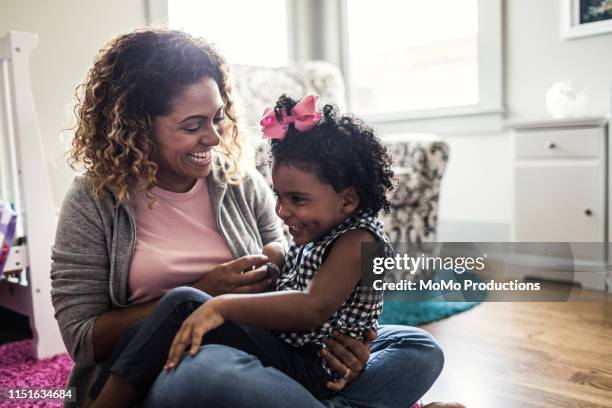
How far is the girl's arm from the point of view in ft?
2.98

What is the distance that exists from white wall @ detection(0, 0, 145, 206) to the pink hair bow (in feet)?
5.10

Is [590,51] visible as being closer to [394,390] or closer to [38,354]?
[394,390]

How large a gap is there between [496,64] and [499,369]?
77.0 inches

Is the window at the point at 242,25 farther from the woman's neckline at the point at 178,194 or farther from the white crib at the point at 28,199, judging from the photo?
the woman's neckline at the point at 178,194

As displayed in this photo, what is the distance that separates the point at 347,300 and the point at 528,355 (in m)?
0.97

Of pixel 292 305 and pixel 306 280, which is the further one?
pixel 306 280

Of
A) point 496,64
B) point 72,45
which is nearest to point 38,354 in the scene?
point 72,45

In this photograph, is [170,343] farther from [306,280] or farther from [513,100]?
[513,100]

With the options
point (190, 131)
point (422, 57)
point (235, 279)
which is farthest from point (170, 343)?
point (422, 57)

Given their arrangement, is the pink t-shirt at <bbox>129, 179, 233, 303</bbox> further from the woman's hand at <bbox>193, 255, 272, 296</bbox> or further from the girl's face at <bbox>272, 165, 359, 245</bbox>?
the girl's face at <bbox>272, 165, 359, 245</bbox>

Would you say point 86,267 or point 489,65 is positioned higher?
point 489,65

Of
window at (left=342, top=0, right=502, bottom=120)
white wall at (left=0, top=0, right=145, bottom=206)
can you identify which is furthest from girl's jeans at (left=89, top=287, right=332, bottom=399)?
window at (left=342, top=0, right=502, bottom=120)

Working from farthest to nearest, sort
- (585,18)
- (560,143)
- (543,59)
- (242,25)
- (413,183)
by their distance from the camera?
(242,25)
(543,59)
(585,18)
(560,143)
(413,183)

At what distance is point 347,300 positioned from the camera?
3.50ft
